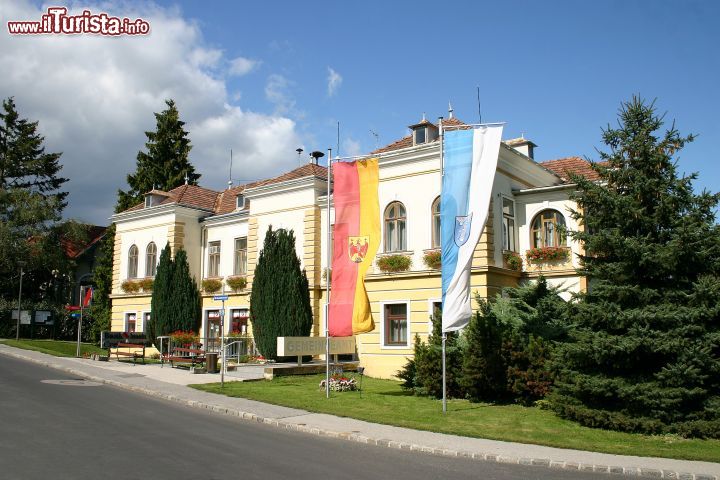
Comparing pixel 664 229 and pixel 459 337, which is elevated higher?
pixel 664 229

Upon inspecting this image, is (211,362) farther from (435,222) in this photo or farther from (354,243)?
(435,222)

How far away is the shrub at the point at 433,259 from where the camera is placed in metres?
24.4

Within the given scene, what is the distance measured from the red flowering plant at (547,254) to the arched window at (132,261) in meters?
24.0

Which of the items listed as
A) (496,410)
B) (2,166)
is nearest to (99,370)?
(496,410)

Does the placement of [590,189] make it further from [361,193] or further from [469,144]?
[361,193]

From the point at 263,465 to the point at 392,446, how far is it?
322cm

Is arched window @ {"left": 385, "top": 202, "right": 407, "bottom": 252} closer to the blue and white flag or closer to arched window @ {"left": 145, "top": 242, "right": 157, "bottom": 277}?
the blue and white flag

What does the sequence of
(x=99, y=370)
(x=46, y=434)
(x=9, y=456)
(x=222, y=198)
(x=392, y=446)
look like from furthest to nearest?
1. (x=222, y=198)
2. (x=99, y=370)
3. (x=392, y=446)
4. (x=46, y=434)
5. (x=9, y=456)

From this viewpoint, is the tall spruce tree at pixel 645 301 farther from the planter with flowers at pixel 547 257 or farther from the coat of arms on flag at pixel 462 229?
the planter with flowers at pixel 547 257

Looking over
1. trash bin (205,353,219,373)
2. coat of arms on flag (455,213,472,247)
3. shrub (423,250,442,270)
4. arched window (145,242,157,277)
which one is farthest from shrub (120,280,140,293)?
coat of arms on flag (455,213,472,247)

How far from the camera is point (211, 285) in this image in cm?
3419

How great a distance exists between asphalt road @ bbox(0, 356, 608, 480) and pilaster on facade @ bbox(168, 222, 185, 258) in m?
20.4

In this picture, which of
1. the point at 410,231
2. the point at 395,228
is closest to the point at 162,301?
the point at 395,228

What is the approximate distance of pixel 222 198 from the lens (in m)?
39.1
